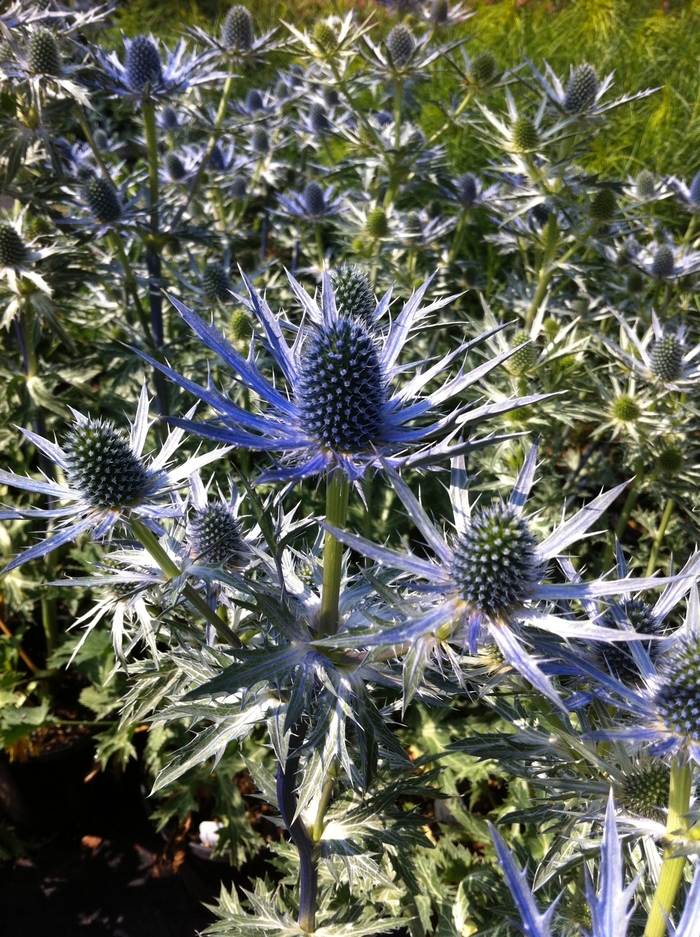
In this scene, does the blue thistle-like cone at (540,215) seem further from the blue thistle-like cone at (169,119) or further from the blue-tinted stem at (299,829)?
the blue-tinted stem at (299,829)

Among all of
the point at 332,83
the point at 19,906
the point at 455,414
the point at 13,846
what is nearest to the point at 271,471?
the point at 455,414

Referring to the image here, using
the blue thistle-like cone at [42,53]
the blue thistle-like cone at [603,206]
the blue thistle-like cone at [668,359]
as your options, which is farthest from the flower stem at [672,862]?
the blue thistle-like cone at [42,53]

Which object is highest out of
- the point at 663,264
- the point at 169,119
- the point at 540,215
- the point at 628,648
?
the point at 169,119

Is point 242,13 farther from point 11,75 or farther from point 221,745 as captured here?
point 221,745

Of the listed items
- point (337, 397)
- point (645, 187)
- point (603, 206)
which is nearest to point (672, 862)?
point (337, 397)

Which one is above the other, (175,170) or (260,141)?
(260,141)

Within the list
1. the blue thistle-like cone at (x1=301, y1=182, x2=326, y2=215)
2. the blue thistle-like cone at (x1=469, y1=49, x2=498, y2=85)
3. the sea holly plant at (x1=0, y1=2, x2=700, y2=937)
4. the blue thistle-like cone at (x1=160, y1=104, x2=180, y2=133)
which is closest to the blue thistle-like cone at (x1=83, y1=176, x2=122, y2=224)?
the sea holly plant at (x1=0, y1=2, x2=700, y2=937)

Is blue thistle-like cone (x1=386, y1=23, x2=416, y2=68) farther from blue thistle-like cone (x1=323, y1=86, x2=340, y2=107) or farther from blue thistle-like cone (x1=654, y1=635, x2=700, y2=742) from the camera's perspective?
blue thistle-like cone (x1=654, y1=635, x2=700, y2=742)

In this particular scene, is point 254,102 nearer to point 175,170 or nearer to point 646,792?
point 175,170
